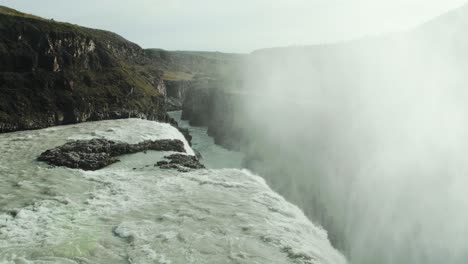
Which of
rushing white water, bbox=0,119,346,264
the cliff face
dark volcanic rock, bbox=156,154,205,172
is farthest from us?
the cliff face

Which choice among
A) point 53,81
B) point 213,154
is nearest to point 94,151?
point 53,81

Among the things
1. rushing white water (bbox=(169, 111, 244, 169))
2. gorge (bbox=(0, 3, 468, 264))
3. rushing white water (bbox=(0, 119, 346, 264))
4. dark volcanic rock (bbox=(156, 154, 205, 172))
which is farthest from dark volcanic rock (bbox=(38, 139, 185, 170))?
rushing white water (bbox=(169, 111, 244, 169))

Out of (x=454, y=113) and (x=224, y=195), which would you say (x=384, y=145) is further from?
(x=224, y=195)

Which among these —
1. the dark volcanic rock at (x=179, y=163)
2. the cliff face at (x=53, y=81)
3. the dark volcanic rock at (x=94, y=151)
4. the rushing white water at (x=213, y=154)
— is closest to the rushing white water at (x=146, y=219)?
the dark volcanic rock at (x=94, y=151)

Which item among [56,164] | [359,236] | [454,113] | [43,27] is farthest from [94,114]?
[454,113]

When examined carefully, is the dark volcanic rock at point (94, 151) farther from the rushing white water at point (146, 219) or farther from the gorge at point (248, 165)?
the rushing white water at point (146, 219)

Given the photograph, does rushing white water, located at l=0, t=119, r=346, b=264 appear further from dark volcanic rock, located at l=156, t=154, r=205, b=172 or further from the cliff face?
the cliff face

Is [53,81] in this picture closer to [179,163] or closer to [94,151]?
[94,151]
